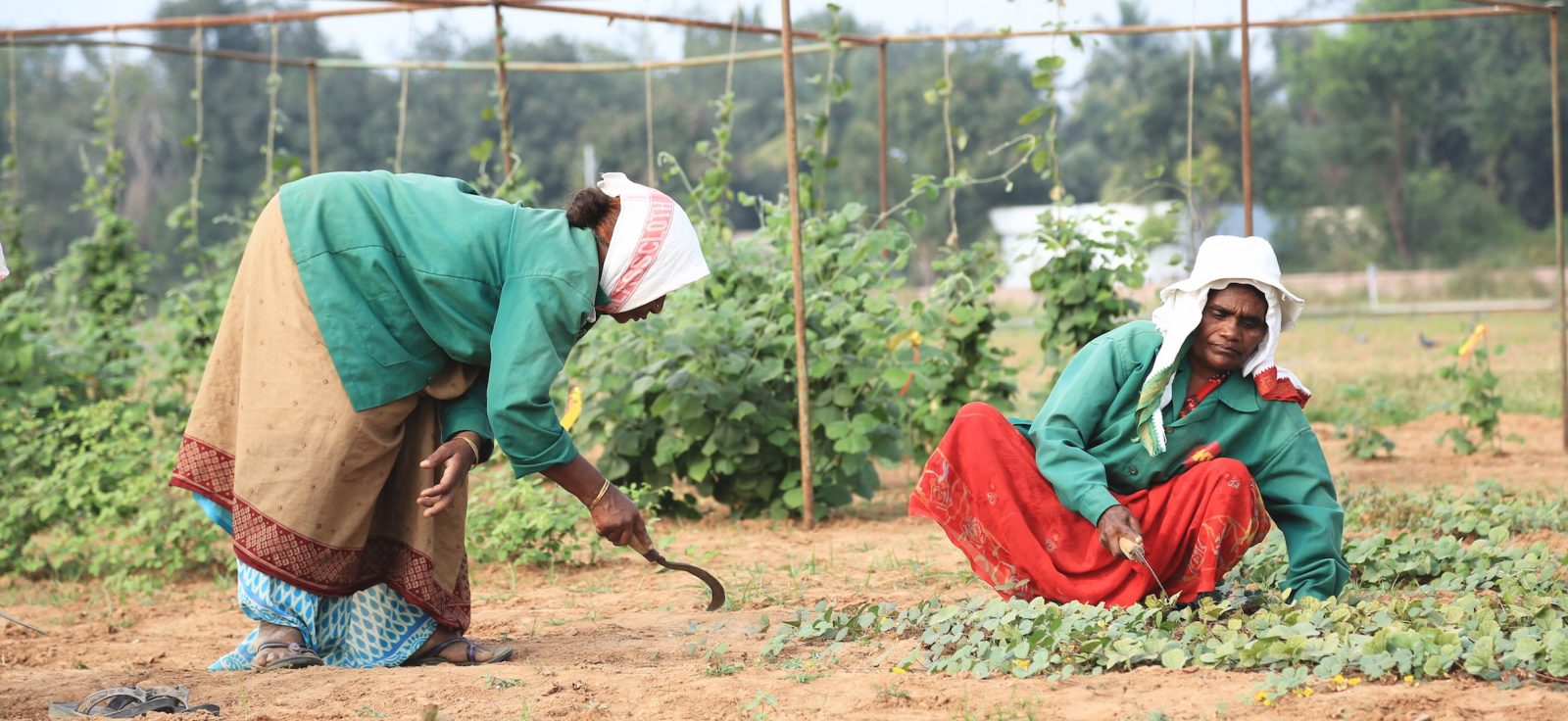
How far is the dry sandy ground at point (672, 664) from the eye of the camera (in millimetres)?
3230

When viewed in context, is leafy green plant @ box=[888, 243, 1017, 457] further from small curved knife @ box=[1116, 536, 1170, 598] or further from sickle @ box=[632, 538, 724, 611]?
small curved knife @ box=[1116, 536, 1170, 598]

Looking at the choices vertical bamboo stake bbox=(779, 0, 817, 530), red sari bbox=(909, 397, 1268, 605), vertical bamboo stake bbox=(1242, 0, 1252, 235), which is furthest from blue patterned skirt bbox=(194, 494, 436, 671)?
vertical bamboo stake bbox=(1242, 0, 1252, 235)

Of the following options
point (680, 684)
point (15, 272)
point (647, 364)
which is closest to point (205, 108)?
point (15, 272)

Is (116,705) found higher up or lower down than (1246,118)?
lower down

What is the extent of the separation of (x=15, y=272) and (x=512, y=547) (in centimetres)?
570

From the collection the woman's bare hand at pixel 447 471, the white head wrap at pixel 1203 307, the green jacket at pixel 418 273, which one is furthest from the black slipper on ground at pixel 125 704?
the white head wrap at pixel 1203 307

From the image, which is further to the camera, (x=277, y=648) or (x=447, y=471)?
(x=277, y=648)

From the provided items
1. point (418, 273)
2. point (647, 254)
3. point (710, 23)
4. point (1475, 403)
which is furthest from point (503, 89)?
point (1475, 403)

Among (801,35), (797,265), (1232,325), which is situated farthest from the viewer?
(801,35)

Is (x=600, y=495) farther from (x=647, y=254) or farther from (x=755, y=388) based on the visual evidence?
(x=755, y=388)

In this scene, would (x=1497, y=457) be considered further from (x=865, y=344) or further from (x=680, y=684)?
(x=680, y=684)

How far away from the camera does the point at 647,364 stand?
6.70 meters

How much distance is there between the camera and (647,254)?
3705 mm

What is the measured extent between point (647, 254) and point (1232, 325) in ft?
5.19
